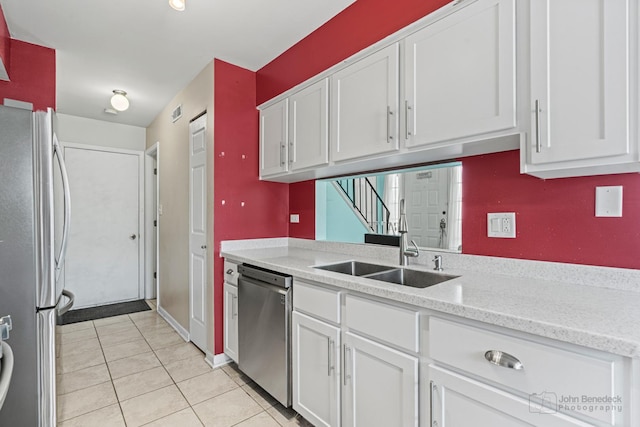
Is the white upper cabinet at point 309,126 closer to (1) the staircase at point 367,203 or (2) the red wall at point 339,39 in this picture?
(2) the red wall at point 339,39

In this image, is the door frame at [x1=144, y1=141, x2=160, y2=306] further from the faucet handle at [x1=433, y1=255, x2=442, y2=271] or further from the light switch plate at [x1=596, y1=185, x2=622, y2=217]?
the light switch plate at [x1=596, y1=185, x2=622, y2=217]

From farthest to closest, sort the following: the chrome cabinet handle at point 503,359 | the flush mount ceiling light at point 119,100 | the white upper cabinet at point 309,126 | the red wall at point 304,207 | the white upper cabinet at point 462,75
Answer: the flush mount ceiling light at point 119,100
the red wall at point 304,207
the white upper cabinet at point 309,126
the white upper cabinet at point 462,75
the chrome cabinet handle at point 503,359

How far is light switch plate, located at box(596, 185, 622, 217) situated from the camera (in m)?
1.22

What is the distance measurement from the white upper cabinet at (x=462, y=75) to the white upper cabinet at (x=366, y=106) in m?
0.09

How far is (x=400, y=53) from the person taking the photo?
162 centimetres

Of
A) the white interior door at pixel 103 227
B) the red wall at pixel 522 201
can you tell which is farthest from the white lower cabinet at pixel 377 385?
the white interior door at pixel 103 227

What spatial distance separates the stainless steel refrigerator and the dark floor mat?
8.65ft

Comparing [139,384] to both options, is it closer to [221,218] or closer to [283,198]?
[221,218]

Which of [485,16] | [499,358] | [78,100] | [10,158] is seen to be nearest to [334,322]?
[499,358]

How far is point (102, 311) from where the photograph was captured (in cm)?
391

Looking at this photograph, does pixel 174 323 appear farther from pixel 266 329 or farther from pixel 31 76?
pixel 31 76

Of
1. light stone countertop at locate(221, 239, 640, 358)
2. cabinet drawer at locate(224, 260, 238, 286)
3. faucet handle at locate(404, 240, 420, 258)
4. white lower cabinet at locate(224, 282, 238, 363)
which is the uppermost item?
faucet handle at locate(404, 240, 420, 258)

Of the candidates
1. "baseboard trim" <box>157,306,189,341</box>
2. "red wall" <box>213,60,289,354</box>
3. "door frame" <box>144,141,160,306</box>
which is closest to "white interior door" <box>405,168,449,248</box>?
"red wall" <box>213,60,289,354</box>

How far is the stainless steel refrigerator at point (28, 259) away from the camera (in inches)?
52.4
